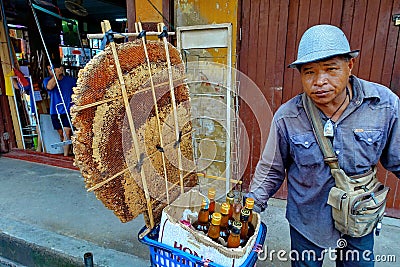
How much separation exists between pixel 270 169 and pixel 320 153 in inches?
10.6

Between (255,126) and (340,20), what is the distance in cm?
126

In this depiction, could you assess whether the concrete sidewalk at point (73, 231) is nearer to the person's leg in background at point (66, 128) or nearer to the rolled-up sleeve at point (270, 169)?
the rolled-up sleeve at point (270, 169)

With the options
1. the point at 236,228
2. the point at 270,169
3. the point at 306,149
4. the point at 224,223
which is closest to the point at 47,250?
the point at 224,223

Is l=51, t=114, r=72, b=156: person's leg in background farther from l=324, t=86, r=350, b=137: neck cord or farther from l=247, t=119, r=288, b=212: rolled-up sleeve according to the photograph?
l=324, t=86, r=350, b=137: neck cord

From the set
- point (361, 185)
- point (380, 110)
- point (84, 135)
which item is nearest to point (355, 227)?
point (361, 185)

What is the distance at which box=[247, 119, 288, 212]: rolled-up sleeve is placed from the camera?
4.65 feet

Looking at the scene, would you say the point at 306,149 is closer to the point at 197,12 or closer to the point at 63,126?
the point at 197,12

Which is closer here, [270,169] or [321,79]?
[321,79]

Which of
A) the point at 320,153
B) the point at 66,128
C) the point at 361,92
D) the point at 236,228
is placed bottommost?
the point at 66,128

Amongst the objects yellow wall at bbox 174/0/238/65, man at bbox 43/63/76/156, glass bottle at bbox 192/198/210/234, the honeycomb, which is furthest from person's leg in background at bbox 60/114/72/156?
glass bottle at bbox 192/198/210/234

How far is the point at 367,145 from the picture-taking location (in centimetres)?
125

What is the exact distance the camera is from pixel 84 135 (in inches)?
45.7

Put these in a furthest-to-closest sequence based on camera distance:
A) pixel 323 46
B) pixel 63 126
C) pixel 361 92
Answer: pixel 63 126, pixel 361 92, pixel 323 46

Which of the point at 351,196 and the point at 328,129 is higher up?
the point at 328,129
